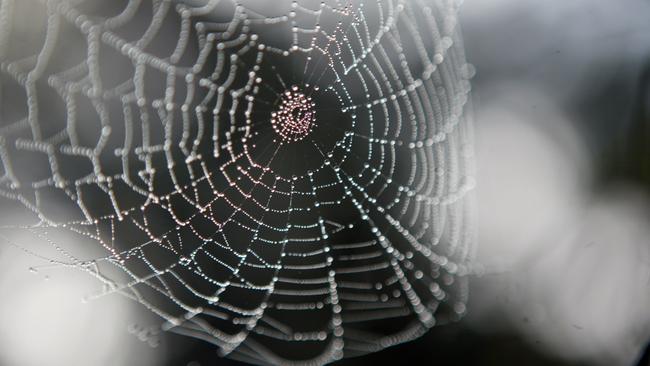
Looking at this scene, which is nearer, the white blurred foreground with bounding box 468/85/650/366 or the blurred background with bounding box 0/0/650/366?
the white blurred foreground with bounding box 468/85/650/366

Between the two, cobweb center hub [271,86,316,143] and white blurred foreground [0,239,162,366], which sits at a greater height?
cobweb center hub [271,86,316,143]

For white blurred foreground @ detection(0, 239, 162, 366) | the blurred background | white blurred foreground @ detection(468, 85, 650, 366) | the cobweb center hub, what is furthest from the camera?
white blurred foreground @ detection(0, 239, 162, 366)

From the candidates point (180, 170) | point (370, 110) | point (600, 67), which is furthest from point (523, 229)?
point (180, 170)

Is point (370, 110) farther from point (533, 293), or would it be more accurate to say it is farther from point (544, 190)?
point (544, 190)

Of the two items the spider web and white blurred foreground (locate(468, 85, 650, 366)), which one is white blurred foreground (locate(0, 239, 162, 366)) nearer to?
the spider web

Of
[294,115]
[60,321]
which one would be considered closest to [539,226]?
[294,115]

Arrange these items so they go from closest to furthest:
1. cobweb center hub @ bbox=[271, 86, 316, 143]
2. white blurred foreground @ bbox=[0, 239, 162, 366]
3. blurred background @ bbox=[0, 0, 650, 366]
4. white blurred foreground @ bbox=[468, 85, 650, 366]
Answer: white blurred foreground @ bbox=[468, 85, 650, 366] < blurred background @ bbox=[0, 0, 650, 366] < cobweb center hub @ bbox=[271, 86, 316, 143] < white blurred foreground @ bbox=[0, 239, 162, 366]

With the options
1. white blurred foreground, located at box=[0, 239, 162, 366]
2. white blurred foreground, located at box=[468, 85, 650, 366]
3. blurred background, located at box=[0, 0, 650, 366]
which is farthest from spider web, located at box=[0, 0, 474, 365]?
white blurred foreground, located at box=[468, 85, 650, 366]
